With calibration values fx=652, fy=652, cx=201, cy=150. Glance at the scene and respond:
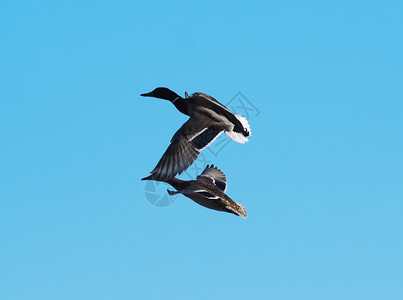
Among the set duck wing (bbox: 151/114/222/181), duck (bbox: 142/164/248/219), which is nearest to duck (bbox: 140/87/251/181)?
duck wing (bbox: 151/114/222/181)

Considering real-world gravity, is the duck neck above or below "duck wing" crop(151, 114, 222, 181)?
above

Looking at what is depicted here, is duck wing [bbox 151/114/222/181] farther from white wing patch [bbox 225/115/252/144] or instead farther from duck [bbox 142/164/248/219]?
white wing patch [bbox 225/115/252/144]

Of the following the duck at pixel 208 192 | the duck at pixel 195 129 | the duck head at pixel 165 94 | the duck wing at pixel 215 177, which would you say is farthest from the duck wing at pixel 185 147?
the duck wing at pixel 215 177

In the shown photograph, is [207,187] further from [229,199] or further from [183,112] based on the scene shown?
[183,112]

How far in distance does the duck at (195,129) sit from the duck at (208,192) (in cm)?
38

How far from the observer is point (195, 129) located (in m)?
10.6

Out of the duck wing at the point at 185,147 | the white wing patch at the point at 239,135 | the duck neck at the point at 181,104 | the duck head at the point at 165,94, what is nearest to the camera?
the duck wing at the point at 185,147

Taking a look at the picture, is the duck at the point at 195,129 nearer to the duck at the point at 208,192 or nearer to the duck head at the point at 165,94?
the duck head at the point at 165,94

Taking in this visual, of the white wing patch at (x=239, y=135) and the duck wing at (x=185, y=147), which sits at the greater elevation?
the white wing patch at (x=239, y=135)

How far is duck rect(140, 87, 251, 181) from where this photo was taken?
33.7 ft

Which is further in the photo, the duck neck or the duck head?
the duck head

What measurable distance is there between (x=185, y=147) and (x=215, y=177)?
2.08 meters

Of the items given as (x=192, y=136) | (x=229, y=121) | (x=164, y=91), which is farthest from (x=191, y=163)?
(x=164, y=91)

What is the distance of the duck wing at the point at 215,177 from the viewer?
12.0 meters
